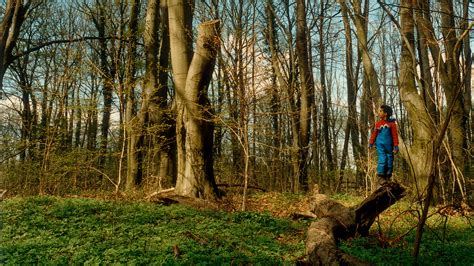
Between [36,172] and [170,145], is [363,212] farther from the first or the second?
[36,172]

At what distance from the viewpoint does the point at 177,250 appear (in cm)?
506

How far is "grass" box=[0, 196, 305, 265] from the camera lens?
4.91m

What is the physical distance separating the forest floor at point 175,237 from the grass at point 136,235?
12 millimetres

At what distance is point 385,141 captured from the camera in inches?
320

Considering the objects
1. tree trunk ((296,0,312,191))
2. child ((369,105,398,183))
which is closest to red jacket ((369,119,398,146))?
child ((369,105,398,183))

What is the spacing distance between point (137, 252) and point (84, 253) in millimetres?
657

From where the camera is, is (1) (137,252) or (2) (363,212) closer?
(1) (137,252)

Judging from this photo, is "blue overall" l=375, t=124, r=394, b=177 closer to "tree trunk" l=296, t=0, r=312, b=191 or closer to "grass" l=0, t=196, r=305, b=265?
"grass" l=0, t=196, r=305, b=265

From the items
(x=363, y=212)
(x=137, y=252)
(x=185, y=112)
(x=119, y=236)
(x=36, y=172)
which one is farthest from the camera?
(x=36, y=172)

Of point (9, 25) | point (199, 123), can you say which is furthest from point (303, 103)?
point (9, 25)

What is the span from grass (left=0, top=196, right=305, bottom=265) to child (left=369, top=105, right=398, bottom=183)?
2136mm

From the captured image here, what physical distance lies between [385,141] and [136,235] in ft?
17.2

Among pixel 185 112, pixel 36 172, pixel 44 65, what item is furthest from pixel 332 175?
pixel 44 65

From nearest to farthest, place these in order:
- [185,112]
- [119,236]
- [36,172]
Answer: [119,236] → [185,112] → [36,172]
